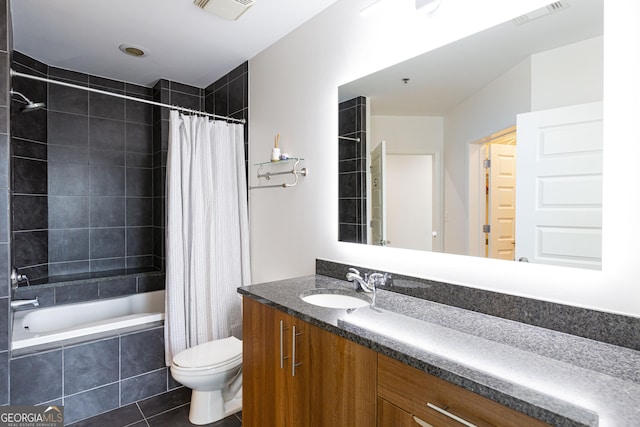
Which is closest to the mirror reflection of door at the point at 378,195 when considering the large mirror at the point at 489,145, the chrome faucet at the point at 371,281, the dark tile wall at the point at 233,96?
the large mirror at the point at 489,145

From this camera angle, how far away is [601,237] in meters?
1.08

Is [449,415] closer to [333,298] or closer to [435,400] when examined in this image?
[435,400]

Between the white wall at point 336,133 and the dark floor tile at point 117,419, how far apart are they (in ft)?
3.81

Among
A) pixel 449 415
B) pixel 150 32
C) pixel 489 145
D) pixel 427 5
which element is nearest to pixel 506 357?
pixel 449 415

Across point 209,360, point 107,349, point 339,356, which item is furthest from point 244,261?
point 339,356

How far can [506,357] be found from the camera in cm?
95

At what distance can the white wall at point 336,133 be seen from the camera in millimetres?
1033

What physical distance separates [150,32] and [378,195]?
1.94m

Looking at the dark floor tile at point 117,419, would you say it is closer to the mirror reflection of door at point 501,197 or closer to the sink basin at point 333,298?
the sink basin at point 333,298

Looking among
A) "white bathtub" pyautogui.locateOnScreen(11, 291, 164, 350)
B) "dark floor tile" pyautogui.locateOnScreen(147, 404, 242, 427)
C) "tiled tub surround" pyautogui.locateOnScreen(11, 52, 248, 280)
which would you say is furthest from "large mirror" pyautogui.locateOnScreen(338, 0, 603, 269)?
"white bathtub" pyautogui.locateOnScreen(11, 291, 164, 350)

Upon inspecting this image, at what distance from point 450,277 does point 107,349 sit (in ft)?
7.13

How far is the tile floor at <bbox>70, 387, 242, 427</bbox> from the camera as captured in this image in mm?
2066

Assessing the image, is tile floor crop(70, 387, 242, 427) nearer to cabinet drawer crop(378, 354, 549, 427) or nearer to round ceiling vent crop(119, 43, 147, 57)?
cabinet drawer crop(378, 354, 549, 427)

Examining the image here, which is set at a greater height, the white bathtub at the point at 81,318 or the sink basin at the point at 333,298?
the sink basin at the point at 333,298
